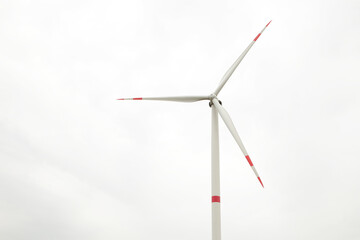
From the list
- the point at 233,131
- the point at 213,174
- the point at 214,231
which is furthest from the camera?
the point at 233,131

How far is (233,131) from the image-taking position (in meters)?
29.5

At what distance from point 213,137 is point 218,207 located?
6551mm

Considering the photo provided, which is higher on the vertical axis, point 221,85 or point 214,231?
point 221,85

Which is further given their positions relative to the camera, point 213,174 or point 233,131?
point 233,131

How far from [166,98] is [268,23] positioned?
12.8 m

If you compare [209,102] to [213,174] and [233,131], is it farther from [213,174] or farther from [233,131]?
[213,174]

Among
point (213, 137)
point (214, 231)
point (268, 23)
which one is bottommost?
point (214, 231)

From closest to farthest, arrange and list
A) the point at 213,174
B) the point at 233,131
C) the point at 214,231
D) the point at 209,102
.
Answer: the point at 214,231
the point at 213,174
the point at 233,131
the point at 209,102

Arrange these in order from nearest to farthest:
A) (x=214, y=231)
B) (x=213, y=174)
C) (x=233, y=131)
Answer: (x=214, y=231)
(x=213, y=174)
(x=233, y=131)

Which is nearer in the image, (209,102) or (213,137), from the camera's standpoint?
(213,137)

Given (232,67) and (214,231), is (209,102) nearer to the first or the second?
(232,67)

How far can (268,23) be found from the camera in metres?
32.7

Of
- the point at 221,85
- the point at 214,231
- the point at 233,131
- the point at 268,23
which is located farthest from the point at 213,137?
the point at 268,23

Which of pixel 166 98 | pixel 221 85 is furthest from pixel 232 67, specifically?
pixel 166 98
